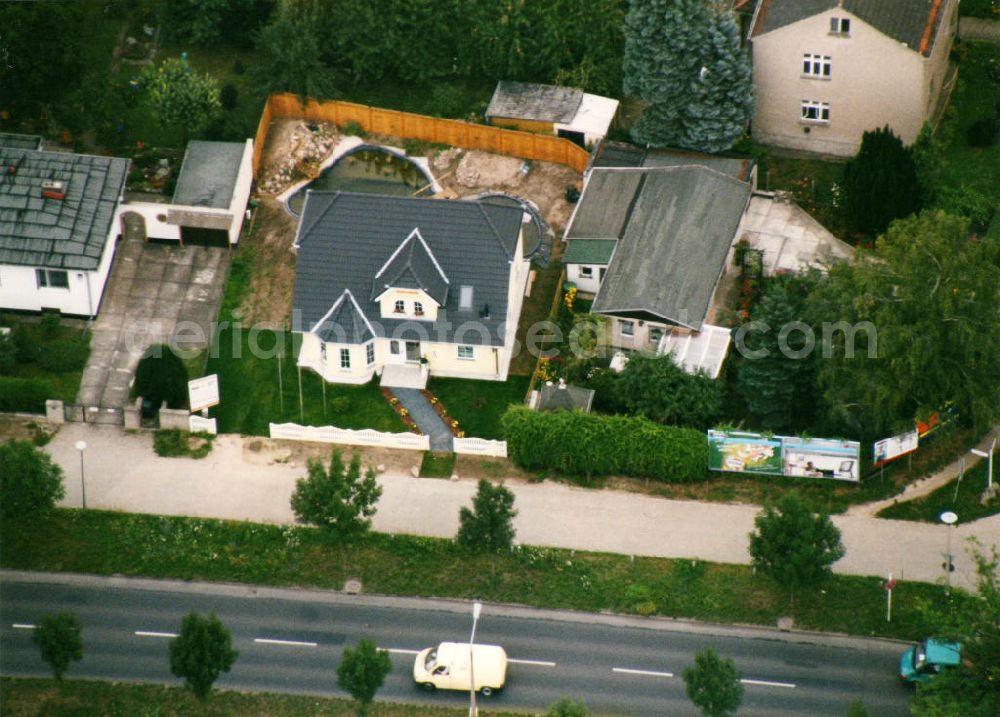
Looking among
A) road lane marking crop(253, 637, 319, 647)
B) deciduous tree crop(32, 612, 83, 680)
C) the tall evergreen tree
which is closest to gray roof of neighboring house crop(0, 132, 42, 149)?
the tall evergreen tree

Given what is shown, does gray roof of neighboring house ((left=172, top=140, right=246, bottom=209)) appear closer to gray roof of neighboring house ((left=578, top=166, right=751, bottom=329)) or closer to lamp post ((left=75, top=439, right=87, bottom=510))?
lamp post ((left=75, top=439, right=87, bottom=510))

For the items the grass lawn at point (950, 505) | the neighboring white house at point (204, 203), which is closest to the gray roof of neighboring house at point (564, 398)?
the grass lawn at point (950, 505)

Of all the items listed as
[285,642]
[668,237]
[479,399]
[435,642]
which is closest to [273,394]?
[479,399]

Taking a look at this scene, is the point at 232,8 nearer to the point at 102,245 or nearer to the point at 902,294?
the point at 102,245

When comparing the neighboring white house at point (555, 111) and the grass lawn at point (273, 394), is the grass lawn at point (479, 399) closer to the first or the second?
the grass lawn at point (273, 394)

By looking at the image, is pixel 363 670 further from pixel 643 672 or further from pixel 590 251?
pixel 590 251

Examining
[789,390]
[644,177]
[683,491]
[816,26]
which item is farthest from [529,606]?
[816,26]
